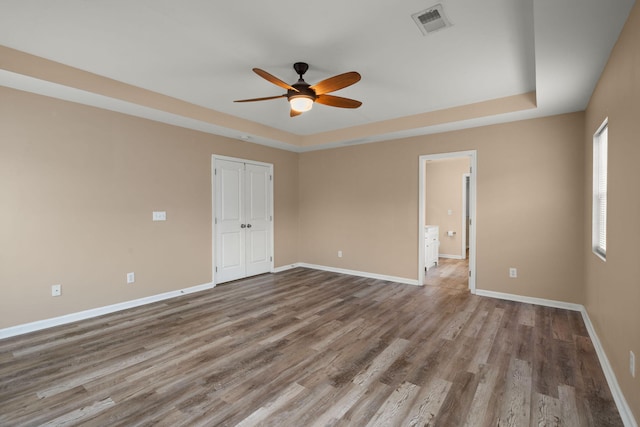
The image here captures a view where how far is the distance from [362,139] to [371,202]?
1160mm

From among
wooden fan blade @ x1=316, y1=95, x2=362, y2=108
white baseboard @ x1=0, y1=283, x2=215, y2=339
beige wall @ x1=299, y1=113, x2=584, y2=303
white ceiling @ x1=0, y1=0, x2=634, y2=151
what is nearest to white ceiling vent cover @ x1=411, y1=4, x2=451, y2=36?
white ceiling @ x1=0, y1=0, x2=634, y2=151

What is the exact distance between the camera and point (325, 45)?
8.52 feet

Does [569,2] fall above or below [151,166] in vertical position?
above

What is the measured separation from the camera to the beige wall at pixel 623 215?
1746mm

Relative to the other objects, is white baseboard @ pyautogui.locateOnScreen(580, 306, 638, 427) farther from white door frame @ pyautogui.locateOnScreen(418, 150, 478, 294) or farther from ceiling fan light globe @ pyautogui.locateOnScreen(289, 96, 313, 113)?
ceiling fan light globe @ pyautogui.locateOnScreen(289, 96, 313, 113)

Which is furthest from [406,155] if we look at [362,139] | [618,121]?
[618,121]

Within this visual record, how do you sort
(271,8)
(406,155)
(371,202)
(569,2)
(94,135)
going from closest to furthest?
(569,2) → (271,8) → (94,135) → (406,155) → (371,202)

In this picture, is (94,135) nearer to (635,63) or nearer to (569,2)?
(569,2)

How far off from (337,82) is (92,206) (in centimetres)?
326

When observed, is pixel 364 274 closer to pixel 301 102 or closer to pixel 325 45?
pixel 301 102

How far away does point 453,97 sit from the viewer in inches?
149

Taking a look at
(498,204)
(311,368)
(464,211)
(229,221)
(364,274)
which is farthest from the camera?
(464,211)

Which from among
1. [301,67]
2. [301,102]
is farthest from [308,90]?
[301,67]

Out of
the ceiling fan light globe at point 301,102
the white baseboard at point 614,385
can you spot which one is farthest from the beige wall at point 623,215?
the ceiling fan light globe at point 301,102
